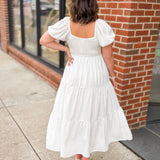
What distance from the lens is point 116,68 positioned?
11.3 ft

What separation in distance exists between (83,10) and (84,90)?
842 mm

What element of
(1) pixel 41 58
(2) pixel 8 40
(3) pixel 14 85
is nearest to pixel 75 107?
(3) pixel 14 85

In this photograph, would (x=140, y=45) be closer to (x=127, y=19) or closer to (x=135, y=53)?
(x=135, y=53)

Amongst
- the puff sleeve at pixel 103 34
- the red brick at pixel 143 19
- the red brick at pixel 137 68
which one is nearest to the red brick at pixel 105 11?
the red brick at pixel 143 19

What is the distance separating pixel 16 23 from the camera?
8.77m

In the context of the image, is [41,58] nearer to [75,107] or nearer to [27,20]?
[27,20]

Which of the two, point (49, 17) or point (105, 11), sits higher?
point (105, 11)

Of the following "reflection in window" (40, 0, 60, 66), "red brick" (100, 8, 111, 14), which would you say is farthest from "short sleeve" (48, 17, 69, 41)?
"reflection in window" (40, 0, 60, 66)

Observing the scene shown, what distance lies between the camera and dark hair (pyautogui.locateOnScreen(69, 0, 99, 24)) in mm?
2152

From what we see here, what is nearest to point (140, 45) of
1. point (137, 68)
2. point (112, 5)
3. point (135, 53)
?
point (135, 53)

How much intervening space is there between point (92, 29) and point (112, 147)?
6.04 ft

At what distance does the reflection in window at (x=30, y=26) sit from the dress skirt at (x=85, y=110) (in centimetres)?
486

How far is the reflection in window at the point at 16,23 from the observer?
838cm

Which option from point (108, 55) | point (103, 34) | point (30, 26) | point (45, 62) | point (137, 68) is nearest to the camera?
point (103, 34)
